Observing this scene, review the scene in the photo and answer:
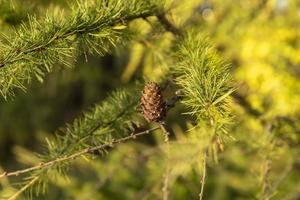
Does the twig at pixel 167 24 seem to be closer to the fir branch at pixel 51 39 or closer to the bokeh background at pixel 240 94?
the bokeh background at pixel 240 94

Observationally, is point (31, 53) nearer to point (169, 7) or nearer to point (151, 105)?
point (151, 105)

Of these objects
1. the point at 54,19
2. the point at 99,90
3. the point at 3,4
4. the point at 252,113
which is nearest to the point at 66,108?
the point at 99,90

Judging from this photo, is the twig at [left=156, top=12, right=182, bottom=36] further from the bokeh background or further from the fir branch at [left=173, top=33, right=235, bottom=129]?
the fir branch at [left=173, top=33, right=235, bottom=129]

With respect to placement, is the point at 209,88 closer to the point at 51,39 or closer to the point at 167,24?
the point at 51,39

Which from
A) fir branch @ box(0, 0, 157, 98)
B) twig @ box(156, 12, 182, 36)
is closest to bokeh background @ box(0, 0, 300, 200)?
twig @ box(156, 12, 182, 36)

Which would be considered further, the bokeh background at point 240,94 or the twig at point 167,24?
the bokeh background at point 240,94

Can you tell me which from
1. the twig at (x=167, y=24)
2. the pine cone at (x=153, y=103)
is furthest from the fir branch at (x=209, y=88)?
the twig at (x=167, y=24)
